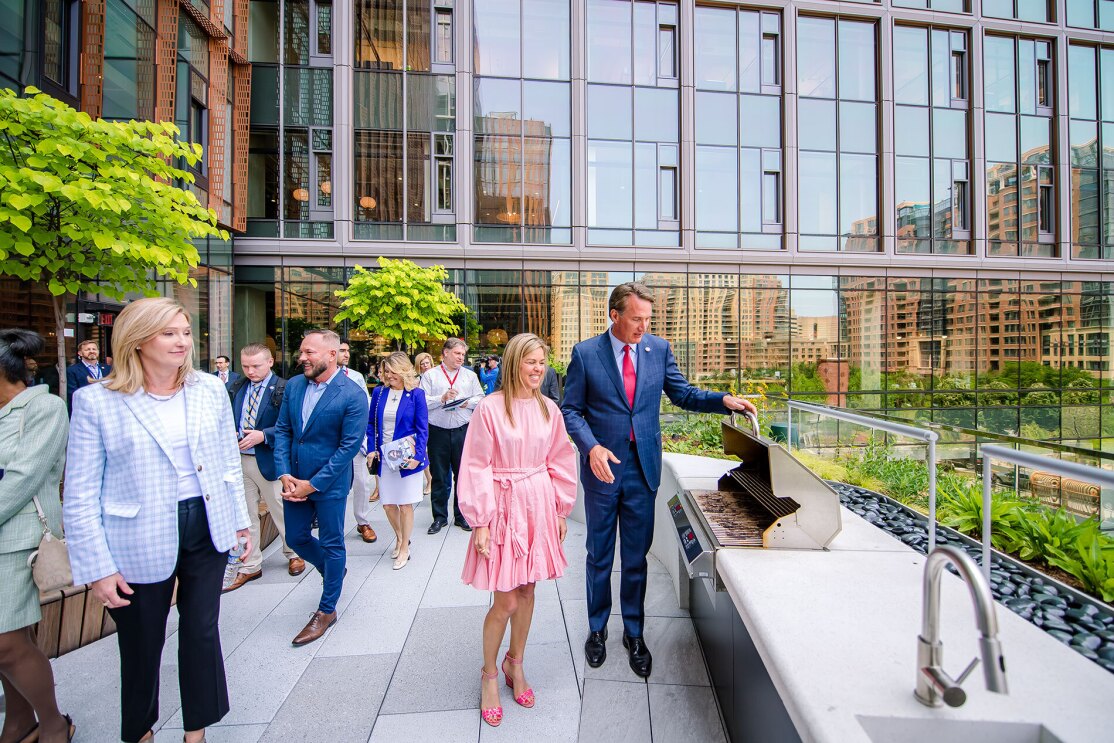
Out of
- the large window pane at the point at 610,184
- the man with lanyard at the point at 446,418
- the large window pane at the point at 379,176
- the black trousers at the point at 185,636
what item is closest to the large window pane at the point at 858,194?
the large window pane at the point at 610,184

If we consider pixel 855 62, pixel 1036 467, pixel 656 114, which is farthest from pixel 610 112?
pixel 1036 467

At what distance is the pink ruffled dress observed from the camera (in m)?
2.67

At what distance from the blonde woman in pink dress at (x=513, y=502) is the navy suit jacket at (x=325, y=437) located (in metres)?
1.41

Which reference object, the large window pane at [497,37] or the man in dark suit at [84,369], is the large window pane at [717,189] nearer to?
the large window pane at [497,37]

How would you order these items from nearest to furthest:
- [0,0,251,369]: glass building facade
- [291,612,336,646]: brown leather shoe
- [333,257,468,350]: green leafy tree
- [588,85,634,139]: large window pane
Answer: [291,612,336,646]: brown leather shoe
[0,0,251,369]: glass building facade
[333,257,468,350]: green leafy tree
[588,85,634,139]: large window pane

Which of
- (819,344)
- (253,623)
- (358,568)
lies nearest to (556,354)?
(819,344)

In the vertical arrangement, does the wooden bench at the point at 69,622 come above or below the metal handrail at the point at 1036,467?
below

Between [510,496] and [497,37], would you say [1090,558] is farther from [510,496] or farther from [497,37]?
[497,37]

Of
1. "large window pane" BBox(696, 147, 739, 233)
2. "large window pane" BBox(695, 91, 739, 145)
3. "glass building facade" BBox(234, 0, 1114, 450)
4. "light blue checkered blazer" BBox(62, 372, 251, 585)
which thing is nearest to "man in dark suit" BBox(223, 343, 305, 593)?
"light blue checkered blazer" BBox(62, 372, 251, 585)

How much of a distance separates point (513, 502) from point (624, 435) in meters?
0.82

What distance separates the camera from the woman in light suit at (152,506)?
2.11 metres

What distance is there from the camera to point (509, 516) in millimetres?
2736

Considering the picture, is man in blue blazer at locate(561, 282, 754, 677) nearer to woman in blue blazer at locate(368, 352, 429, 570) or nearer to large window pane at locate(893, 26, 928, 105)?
woman in blue blazer at locate(368, 352, 429, 570)

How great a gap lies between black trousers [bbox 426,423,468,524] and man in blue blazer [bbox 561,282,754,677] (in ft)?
10.0
